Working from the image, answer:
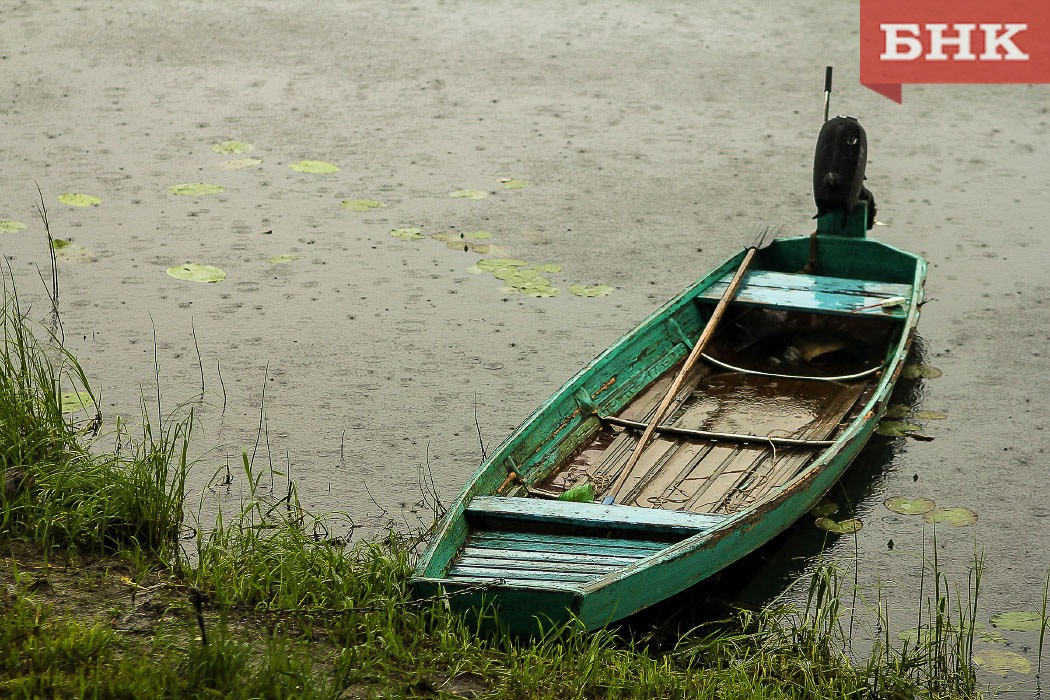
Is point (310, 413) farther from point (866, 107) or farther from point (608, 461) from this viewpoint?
point (866, 107)

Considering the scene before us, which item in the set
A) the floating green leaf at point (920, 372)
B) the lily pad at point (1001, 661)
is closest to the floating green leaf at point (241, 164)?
the floating green leaf at point (920, 372)

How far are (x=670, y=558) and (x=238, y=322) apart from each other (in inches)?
111

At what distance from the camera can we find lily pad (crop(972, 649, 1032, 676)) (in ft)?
12.8

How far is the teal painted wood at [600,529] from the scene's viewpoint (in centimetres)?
363

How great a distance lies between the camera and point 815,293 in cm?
582

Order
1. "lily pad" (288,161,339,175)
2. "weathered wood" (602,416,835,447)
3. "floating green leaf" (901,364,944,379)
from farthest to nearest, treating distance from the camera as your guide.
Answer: "lily pad" (288,161,339,175)
"floating green leaf" (901,364,944,379)
"weathered wood" (602,416,835,447)

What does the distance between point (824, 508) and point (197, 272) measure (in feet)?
10.6

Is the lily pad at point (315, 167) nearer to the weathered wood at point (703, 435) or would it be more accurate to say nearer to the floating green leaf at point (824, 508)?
the weathered wood at point (703, 435)

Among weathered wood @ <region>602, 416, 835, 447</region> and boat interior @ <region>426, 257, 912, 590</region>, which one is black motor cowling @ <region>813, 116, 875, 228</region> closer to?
boat interior @ <region>426, 257, 912, 590</region>

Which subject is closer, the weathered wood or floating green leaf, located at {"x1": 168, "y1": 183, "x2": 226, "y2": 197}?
the weathered wood

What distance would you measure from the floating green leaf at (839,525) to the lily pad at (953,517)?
258 mm

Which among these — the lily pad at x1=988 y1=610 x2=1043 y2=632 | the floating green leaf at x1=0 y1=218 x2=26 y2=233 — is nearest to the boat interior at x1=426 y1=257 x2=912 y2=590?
the lily pad at x1=988 y1=610 x2=1043 y2=632

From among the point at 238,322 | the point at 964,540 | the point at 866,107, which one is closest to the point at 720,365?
the point at 964,540

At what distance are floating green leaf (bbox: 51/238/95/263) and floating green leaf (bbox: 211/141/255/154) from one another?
1.53m
